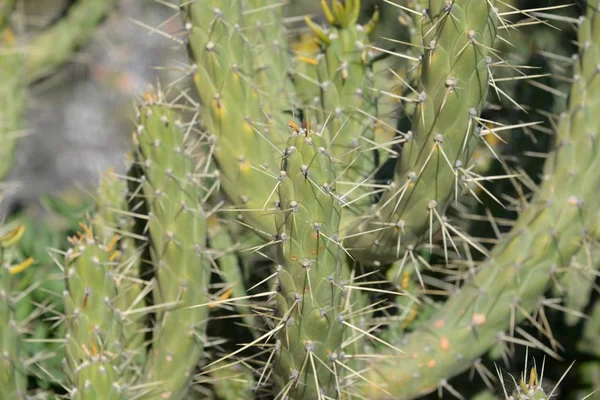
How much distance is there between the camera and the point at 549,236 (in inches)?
81.3

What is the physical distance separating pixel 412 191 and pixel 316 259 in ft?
1.13

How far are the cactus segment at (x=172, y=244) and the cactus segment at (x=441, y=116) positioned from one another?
50cm

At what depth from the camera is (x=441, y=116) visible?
64.4 inches

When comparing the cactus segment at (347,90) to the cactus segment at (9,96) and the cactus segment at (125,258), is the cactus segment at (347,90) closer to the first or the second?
the cactus segment at (125,258)

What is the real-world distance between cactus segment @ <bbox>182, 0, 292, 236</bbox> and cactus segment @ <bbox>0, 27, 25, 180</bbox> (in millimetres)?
1587

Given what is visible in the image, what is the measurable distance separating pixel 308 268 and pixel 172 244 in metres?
0.60

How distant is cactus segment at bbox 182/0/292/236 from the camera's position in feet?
6.41

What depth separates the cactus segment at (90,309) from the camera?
1.85 m

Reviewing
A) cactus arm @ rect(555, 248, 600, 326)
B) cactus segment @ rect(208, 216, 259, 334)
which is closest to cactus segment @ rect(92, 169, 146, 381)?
cactus segment @ rect(208, 216, 259, 334)

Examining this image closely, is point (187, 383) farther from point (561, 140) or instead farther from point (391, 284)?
point (561, 140)

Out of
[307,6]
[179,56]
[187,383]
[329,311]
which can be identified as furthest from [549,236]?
[179,56]

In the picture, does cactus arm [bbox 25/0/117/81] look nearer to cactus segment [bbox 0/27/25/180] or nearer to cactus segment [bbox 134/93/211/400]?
cactus segment [bbox 0/27/25/180]

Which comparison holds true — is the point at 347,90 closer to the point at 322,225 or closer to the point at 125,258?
the point at 322,225

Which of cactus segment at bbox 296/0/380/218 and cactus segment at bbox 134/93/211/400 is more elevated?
cactus segment at bbox 296/0/380/218
